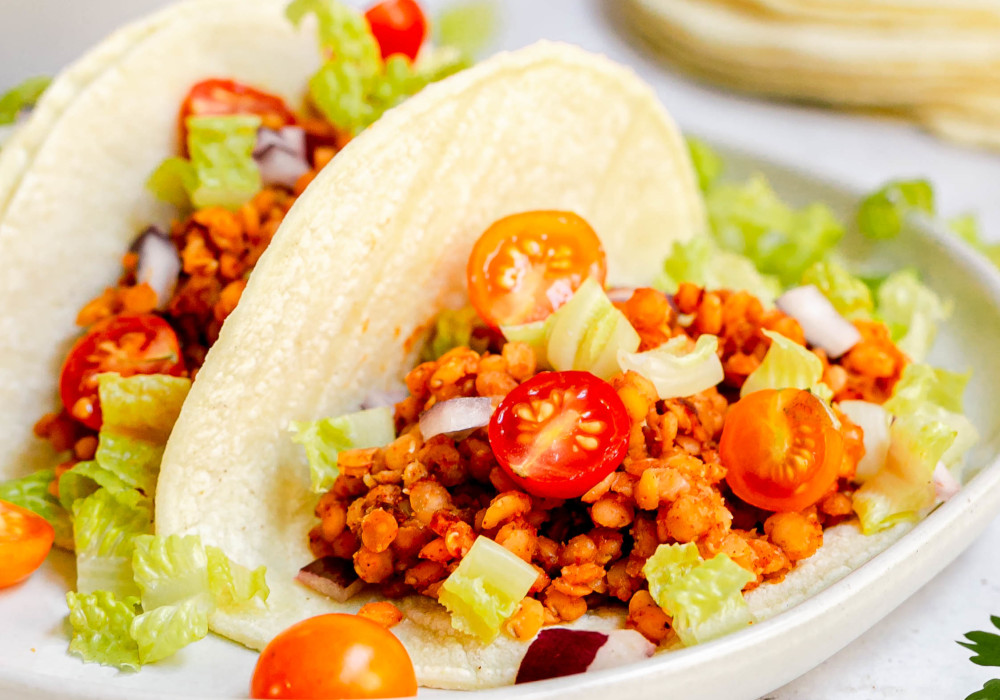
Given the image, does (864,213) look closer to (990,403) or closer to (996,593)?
(990,403)

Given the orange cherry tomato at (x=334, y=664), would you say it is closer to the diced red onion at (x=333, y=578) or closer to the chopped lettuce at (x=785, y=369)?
the diced red onion at (x=333, y=578)

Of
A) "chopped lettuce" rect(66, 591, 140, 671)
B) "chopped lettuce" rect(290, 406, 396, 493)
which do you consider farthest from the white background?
"chopped lettuce" rect(66, 591, 140, 671)

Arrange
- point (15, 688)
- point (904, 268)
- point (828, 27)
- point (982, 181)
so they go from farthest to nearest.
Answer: point (828, 27) < point (982, 181) < point (904, 268) < point (15, 688)

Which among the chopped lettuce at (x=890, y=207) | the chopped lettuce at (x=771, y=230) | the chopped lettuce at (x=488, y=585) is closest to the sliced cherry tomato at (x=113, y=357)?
the chopped lettuce at (x=488, y=585)

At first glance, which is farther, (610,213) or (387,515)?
(610,213)

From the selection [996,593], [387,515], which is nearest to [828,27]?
[996,593]

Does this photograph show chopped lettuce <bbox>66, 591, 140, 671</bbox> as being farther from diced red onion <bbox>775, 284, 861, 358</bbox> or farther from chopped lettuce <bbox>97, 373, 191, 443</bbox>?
diced red onion <bbox>775, 284, 861, 358</bbox>
